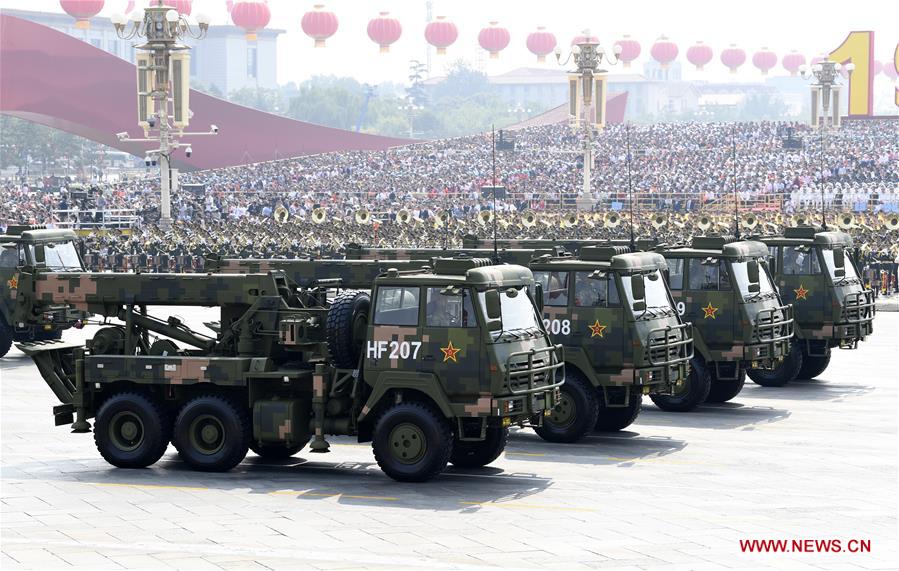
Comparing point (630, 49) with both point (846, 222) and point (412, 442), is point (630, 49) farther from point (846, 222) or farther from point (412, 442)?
point (412, 442)

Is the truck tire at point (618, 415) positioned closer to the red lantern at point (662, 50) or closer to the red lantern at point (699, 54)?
the red lantern at point (662, 50)

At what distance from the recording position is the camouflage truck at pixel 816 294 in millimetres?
23484

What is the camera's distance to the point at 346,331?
15.8m

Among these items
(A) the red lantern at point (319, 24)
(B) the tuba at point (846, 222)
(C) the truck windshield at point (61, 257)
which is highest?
(A) the red lantern at point (319, 24)

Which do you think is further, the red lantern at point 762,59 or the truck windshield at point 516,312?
the red lantern at point 762,59

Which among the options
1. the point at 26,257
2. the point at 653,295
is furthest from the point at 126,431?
the point at 26,257

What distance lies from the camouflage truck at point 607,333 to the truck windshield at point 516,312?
6.54 ft

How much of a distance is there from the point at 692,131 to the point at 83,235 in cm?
4396

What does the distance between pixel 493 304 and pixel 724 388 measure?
7.43 meters

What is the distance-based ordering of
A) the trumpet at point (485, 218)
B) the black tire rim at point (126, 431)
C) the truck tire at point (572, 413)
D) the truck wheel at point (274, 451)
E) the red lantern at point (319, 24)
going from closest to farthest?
the black tire rim at point (126, 431), the truck wheel at point (274, 451), the truck tire at point (572, 413), the trumpet at point (485, 218), the red lantern at point (319, 24)

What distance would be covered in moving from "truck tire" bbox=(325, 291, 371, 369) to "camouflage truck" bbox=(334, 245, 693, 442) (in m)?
2.69

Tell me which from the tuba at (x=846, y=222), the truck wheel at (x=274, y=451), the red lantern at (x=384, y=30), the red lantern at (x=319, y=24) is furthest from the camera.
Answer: the red lantern at (x=384, y=30)

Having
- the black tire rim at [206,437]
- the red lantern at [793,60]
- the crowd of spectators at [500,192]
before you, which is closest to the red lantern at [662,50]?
the red lantern at [793,60]

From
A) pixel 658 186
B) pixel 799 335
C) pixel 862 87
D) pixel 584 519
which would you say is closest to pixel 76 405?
pixel 584 519
